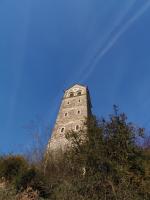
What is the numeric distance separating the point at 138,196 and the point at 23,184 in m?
5.94

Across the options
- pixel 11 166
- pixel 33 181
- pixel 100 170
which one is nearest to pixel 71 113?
pixel 11 166

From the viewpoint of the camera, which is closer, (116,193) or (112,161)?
(116,193)

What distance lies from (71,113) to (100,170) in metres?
28.8

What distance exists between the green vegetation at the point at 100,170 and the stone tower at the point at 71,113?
19.9 meters

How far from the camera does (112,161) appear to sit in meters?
12.7

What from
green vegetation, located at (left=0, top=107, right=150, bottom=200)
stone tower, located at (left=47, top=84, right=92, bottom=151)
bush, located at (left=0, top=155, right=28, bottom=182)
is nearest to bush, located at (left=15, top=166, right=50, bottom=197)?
green vegetation, located at (left=0, top=107, right=150, bottom=200)

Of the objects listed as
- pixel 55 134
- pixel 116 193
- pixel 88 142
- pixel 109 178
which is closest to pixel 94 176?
pixel 109 178

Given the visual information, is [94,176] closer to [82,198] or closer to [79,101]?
[82,198]

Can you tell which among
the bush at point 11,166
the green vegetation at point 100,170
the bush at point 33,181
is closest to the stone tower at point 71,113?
the bush at point 11,166

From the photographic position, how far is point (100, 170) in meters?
Answer: 12.6

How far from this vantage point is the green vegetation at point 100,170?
11.0m

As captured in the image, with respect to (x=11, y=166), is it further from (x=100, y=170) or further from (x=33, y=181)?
(x=100, y=170)

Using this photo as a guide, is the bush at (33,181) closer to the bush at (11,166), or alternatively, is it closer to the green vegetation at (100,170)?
the green vegetation at (100,170)

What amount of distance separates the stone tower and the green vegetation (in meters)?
19.9
